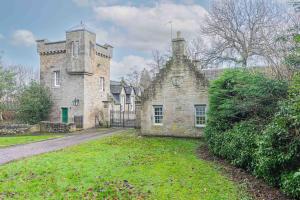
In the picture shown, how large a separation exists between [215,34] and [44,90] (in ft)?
69.1

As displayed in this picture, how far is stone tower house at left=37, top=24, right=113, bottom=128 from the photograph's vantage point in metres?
28.1

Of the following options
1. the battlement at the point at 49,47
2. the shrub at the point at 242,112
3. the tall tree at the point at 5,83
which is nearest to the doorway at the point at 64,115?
the battlement at the point at 49,47

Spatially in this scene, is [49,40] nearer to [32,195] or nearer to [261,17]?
[261,17]

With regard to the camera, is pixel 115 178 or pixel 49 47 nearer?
pixel 115 178

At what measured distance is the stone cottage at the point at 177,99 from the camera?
67.2ft

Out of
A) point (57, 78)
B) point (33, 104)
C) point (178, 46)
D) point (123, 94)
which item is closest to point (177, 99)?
point (178, 46)

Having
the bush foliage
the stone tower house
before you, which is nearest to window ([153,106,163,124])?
the bush foliage

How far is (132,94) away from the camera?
161 feet

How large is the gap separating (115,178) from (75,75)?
70.5 ft

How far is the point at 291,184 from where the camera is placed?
22.3ft

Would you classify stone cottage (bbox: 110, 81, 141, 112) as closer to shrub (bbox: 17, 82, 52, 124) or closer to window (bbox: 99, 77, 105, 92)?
window (bbox: 99, 77, 105, 92)

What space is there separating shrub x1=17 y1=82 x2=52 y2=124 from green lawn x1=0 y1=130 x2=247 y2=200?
16.7m

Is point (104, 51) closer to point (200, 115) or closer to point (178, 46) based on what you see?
point (178, 46)

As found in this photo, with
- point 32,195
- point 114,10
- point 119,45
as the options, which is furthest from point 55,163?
point 119,45
